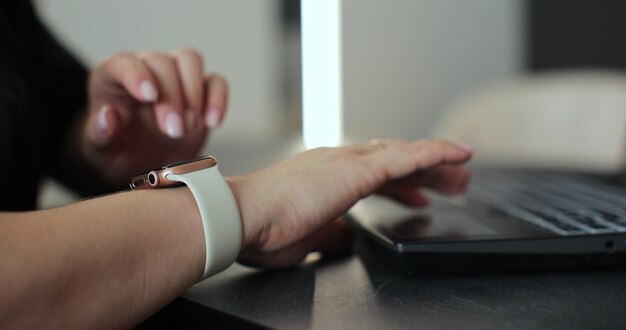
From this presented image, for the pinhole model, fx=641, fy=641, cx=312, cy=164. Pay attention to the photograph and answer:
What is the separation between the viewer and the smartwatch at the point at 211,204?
15.1 inches

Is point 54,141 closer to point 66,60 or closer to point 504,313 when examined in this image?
point 66,60

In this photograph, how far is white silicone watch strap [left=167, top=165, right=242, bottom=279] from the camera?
0.38 m

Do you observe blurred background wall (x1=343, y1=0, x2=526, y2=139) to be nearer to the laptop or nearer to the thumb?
the thumb

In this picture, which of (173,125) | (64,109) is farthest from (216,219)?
(64,109)

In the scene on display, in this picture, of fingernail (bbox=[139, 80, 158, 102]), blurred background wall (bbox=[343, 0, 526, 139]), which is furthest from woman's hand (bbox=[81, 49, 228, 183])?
blurred background wall (bbox=[343, 0, 526, 139])

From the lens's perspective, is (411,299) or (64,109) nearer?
(411,299)

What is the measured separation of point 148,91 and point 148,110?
14cm

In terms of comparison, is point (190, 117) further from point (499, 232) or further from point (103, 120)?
point (499, 232)

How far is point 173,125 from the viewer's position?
62 cm

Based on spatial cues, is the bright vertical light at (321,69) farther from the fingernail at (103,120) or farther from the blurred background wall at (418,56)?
the fingernail at (103,120)

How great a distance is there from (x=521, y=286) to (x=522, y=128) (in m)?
1.34

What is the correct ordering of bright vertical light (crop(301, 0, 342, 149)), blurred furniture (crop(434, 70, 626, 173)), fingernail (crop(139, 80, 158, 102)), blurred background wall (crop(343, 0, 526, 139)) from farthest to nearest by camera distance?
blurred background wall (crop(343, 0, 526, 139))
bright vertical light (crop(301, 0, 342, 149))
blurred furniture (crop(434, 70, 626, 173))
fingernail (crop(139, 80, 158, 102))

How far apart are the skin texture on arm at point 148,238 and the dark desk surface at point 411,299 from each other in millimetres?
25

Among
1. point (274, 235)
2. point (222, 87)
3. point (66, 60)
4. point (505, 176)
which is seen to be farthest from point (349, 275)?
point (66, 60)
